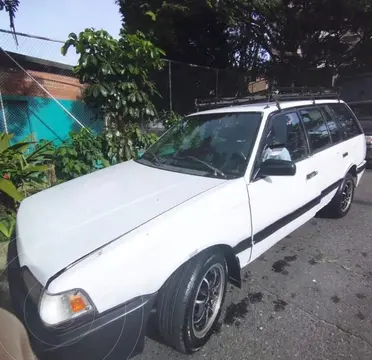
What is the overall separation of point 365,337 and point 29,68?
8184 millimetres

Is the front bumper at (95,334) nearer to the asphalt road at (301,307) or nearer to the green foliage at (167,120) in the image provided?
the asphalt road at (301,307)

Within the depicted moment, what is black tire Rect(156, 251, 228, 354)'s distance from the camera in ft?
6.08

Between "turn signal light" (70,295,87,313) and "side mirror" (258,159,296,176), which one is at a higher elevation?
"side mirror" (258,159,296,176)

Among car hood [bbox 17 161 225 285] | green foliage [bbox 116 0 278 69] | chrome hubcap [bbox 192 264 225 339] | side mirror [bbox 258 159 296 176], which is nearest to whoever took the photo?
car hood [bbox 17 161 225 285]

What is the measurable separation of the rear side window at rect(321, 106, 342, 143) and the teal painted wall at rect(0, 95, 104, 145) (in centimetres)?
463

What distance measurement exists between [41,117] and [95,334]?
737 cm

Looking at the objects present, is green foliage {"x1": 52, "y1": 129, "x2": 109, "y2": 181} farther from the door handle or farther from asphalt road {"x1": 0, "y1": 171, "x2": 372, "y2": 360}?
the door handle

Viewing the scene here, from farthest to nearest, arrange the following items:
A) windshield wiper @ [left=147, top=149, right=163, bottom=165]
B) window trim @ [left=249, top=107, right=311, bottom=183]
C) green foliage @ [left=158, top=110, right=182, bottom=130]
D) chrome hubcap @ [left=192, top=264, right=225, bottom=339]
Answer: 1. green foliage @ [left=158, top=110, right=182, bottom=130]
2. windshield wiper @ [left=147, top=149, right=163, bottom=165]
3. window trim @ [left=249, top=107, right=311, bottom=183]
4. chrome hubcap @ [left=192, top=264, right=225, bottom=339]

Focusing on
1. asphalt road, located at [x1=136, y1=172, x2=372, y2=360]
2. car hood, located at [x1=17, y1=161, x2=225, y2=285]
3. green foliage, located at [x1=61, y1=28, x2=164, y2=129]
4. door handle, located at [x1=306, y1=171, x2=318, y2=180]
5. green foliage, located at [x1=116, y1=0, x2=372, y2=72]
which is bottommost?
asphalt road, located at [x1=136, y1=172, x2=372, y2=360]

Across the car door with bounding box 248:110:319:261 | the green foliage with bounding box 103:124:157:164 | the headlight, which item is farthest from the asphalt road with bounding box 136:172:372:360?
the green foliage with bounding box 103:124:157:164

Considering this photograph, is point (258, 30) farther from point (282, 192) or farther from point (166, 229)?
point (166, 229)

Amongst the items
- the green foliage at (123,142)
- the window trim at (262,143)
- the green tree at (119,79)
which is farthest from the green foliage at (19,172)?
the window trim at (262,143)

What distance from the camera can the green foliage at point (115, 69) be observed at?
5008 mm

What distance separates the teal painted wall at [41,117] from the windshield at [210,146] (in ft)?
12.9
